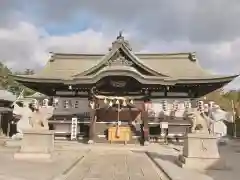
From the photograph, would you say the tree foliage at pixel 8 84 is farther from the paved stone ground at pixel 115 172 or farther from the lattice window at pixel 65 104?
the paved stone ground at pixel 115 172

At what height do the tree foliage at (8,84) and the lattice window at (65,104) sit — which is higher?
the tree foliage at (8,84)

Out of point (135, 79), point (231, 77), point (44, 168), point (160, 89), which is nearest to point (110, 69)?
point (135, 79)

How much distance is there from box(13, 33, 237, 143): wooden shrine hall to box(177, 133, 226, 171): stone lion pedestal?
10062 millimetres

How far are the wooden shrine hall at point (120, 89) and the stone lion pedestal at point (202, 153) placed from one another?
1006cm

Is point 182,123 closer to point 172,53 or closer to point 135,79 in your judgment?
point 135,79

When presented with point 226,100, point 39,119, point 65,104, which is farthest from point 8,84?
point 39,119

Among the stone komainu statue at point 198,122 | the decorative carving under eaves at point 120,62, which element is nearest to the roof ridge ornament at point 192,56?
the decorative carving under eaves at point 120,62

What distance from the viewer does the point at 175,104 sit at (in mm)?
24750

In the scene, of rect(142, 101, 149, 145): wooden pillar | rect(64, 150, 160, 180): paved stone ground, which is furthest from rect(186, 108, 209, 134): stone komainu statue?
rect(142, 101, 149, 145): wooden pillar

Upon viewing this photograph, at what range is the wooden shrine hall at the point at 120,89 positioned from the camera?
22.1 meters

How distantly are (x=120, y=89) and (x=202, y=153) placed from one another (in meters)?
12.7

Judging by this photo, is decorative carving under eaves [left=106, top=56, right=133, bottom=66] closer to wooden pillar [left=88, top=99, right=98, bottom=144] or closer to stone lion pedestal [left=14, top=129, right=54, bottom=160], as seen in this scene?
wooden pillar [left=88, top=99, right=98, bottom=144]

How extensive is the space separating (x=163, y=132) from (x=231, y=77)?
6.11 m

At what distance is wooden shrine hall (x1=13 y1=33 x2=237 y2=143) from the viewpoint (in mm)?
22145
